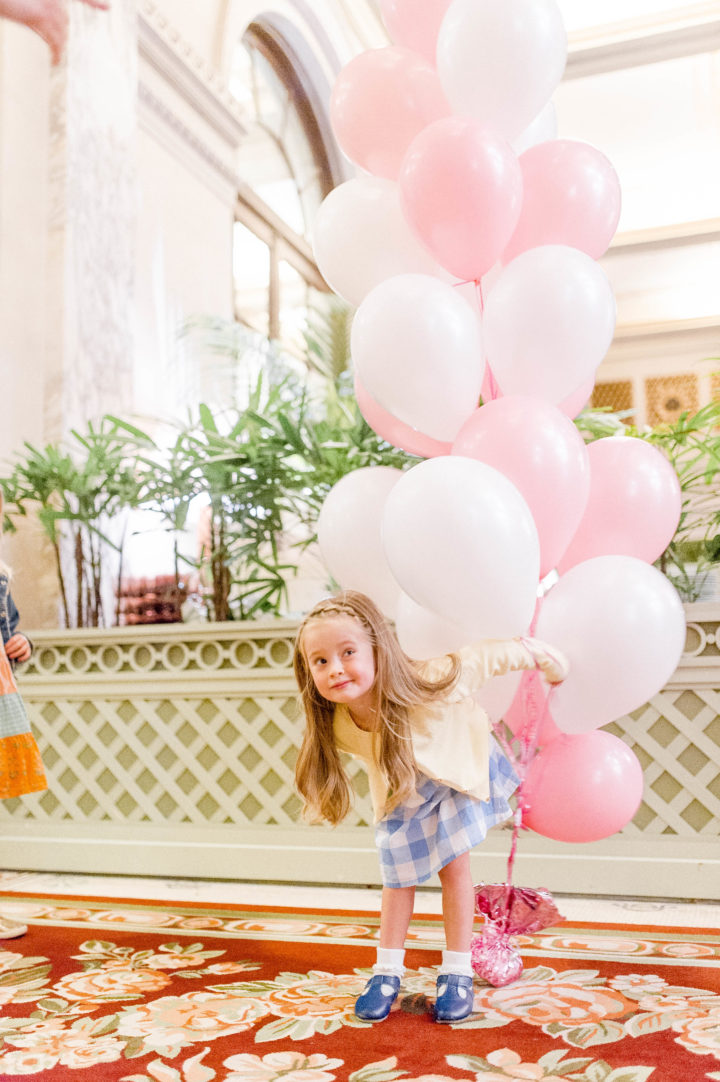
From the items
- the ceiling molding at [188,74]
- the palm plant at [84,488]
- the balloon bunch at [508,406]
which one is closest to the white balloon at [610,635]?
the balloon bunch at [508,406]

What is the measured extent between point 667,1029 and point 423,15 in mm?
1758

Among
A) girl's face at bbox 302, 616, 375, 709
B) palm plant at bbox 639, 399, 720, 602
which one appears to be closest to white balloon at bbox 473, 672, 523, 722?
girl's face at bbox 302, 616, 375, 709

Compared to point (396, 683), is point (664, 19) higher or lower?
higher

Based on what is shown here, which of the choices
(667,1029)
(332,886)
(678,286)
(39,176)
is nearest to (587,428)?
(332,886)

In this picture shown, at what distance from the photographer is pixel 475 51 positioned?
5.23ft

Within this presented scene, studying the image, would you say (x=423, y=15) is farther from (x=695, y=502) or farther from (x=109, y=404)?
(x=109, y=404)

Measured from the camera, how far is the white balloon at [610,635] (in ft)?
4.91

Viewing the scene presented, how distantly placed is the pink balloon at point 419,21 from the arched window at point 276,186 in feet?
13.7

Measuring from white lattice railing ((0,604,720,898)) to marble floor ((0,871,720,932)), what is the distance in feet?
0.11

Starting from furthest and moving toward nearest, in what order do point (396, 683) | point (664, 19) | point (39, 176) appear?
point (664, 19) < point (39, 176) < point (396, 683)

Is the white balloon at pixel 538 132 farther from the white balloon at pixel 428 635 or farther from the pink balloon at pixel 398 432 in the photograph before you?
the white balloon at pixel 428 635

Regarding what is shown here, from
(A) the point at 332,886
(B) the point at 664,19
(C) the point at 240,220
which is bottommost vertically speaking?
(A) the point at 332,886

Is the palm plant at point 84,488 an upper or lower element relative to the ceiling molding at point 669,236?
lower

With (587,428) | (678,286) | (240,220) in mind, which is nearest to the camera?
(587,428)
